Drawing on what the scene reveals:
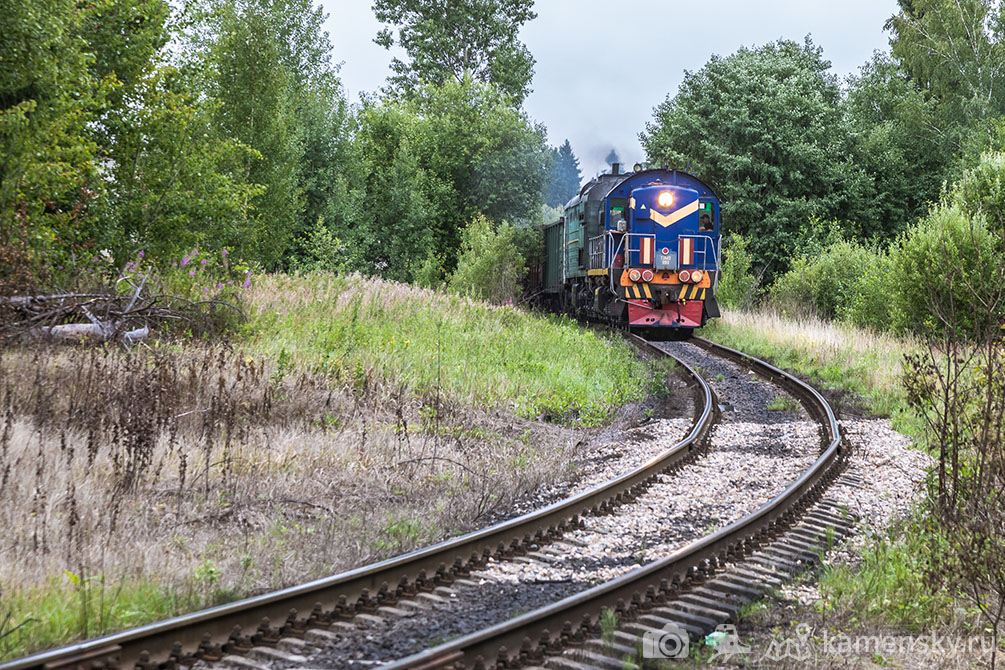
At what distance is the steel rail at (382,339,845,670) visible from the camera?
157 inches

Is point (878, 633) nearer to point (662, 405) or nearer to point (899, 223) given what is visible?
point (662, 405)

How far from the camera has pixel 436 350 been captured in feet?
40.4

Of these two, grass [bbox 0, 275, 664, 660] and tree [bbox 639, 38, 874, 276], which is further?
tree [bbox 639, 38, 874, 276]

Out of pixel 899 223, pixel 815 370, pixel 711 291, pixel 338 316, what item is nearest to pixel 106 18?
pixel 338 316

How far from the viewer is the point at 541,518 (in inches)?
247

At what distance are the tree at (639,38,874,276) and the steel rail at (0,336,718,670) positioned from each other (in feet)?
97.0

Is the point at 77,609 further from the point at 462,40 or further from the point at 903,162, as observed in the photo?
the point at 462,40

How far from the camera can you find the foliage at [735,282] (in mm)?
27641

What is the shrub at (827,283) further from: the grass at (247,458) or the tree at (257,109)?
the tree at (257,109)

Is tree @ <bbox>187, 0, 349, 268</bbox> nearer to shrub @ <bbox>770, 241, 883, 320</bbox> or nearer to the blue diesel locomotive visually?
the blue diesel locomotive

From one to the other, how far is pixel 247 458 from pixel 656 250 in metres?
12.6

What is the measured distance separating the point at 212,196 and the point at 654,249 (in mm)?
8717

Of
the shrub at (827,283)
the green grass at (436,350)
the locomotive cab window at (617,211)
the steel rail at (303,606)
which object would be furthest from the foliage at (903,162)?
the steel rail at (303,606)

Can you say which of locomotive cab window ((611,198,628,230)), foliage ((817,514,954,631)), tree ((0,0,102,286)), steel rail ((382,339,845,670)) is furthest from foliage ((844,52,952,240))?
foliage ((817,514,954,631))
